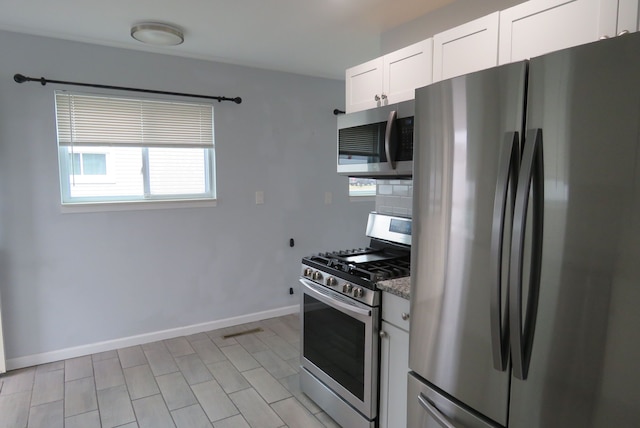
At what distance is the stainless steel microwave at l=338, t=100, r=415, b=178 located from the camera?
208 cm

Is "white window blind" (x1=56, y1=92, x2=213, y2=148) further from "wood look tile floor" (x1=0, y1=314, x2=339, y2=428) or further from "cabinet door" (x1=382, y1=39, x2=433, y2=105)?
"cabinet door" (x1=382, y1=39, x2=433, y2=105)

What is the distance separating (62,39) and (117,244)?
5.30 feet

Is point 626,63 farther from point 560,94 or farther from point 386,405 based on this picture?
point 386,405

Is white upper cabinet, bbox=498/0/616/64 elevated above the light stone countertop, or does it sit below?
above

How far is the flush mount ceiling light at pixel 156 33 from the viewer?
268 cm

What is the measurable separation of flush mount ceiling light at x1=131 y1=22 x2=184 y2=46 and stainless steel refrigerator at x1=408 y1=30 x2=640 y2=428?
2.06m

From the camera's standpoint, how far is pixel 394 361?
6.24ft

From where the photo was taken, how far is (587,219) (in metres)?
1.03

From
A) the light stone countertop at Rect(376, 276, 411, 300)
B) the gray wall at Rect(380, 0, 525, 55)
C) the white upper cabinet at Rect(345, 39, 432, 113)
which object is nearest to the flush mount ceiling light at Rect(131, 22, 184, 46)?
the white upper cabinet at Rect(345, 39, 432, 113)

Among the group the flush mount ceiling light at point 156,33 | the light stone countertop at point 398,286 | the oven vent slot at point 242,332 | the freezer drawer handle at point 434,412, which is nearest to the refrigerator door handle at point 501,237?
the freezer drawer handle at point 434,412

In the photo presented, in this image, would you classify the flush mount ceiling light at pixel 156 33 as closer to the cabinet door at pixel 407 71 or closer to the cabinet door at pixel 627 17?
the cabinet door at pixel 407 71

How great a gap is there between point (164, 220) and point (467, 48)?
2.73 meters

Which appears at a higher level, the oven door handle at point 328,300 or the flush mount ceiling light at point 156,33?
the flush mount ceiling light at point 156,33

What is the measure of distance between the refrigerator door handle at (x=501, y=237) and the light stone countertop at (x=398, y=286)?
56 centimetres
